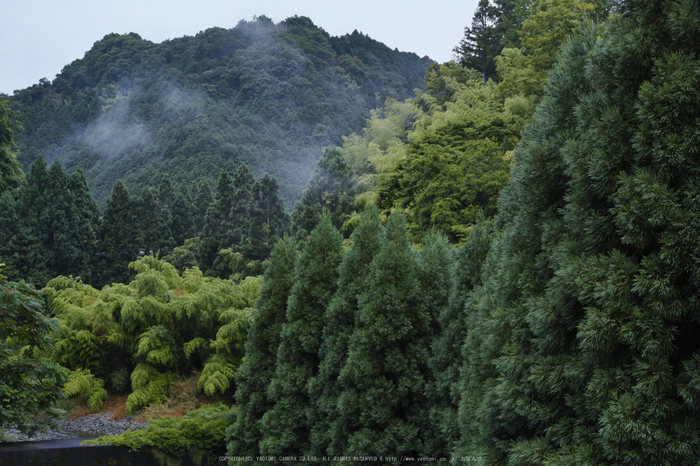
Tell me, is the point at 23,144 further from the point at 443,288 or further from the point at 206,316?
the point at 443,288

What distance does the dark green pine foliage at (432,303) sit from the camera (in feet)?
16.6

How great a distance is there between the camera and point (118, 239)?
27031 mm

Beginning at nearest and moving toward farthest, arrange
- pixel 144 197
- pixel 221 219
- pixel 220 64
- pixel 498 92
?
pixel 498 92
pixel 221 219
pixel 144 197
pixel 220 64

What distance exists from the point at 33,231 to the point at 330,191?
15959 mm

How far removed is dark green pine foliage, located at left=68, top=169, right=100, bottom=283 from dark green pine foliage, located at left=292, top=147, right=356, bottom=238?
13189mm

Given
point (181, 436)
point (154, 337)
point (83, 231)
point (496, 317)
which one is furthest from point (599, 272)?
point (83, 231)

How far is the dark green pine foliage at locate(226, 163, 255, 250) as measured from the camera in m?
23.2

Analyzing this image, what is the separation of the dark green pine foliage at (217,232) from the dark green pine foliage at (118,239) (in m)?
5.10

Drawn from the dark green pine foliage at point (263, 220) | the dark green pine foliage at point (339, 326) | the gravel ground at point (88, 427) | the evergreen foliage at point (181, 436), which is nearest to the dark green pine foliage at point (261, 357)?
the evergreen foliage at point (181, 436)

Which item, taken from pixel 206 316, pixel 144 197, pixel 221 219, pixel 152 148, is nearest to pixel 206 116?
pixel 152 148

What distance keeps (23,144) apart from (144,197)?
95.7 feet

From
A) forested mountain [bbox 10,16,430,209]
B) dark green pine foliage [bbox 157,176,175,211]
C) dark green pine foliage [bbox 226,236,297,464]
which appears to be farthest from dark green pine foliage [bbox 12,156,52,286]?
dark green pine foliage [bbox 226,236,297,464]

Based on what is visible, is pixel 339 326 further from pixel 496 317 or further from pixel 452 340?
pixel 496 317

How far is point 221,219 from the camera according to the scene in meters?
24.2
